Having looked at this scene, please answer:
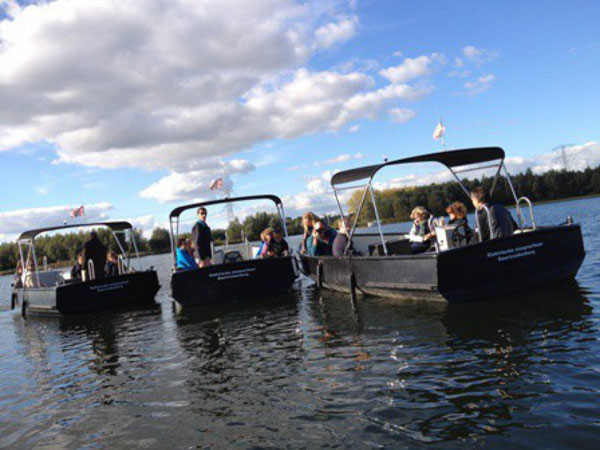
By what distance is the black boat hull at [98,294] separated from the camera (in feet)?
51.6

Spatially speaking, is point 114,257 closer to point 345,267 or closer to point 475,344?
point 345,267

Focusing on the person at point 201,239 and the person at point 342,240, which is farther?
the person at point 201,239

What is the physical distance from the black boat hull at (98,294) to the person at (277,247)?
4.44m

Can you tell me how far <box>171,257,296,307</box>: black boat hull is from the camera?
45.1 feet

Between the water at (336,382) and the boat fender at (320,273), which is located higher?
the boat fender at (320,273)

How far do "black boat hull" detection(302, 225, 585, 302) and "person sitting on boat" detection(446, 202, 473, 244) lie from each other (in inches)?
41.4

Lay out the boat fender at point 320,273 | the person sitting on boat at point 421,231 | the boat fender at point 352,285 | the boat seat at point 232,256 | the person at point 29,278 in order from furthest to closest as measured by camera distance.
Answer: the person at point 29,278, the boat seat at point 232,256, the boat fender at point 320,273, the boat fender at point 352,285, the person sitting on boat at point 421,231

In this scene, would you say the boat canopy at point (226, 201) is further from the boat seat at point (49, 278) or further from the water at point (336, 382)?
the boat seat at point (49, 278)

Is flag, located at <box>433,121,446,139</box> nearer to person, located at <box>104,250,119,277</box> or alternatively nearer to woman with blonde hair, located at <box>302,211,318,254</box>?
woman with blonde hair, located at <box>302,211,318,254</box>

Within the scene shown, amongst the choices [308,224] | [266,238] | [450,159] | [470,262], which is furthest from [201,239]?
[470,262]

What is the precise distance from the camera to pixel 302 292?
15750 mm

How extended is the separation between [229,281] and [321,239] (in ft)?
9.66

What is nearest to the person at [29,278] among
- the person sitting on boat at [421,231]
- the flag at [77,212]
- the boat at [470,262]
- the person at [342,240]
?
the flag at [77,212]

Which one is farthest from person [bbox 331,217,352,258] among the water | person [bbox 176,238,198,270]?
person [bbox 176,238,198,270]
